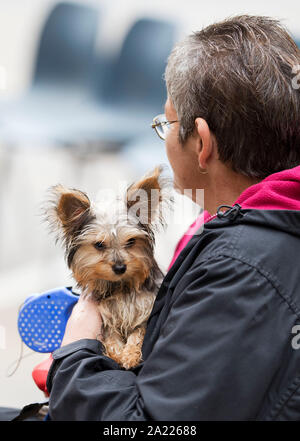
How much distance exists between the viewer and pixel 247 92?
1.27 meters

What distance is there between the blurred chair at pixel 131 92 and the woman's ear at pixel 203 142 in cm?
280

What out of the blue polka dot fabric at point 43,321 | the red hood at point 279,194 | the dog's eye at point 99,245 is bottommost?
the blue polka dot fabric at point 43,321

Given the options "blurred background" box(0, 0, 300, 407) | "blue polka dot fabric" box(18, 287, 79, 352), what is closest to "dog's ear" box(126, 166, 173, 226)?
"blue polka dot fabric" box(18, 287, 79, 352)

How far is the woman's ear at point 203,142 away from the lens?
4.36ft

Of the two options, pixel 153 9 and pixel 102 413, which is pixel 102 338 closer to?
pixel 102 413

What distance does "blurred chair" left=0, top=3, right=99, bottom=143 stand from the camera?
4.31 meters

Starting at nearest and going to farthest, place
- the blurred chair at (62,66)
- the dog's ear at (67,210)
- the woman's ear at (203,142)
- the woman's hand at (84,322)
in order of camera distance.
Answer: the woman's ear at (203,142), the woman's hand at (84,322), the dog's ear at (67,210), the blurred chair at (62,66)

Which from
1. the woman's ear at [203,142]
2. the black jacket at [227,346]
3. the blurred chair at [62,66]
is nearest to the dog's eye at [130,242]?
the woman's ear at [203,142]

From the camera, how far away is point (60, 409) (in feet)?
3.96

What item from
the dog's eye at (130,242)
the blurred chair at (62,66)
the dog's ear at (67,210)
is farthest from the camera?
the blurred chair at (62,66)

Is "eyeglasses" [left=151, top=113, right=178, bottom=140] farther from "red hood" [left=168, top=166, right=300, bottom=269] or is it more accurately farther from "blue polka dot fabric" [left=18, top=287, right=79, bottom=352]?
"blue polka dot fabric" [left=18, top=287, right=79, bottom=352]

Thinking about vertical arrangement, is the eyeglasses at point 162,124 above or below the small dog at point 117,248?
above

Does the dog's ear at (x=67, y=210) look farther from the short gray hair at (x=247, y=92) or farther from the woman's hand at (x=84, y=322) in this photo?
the short gray hair at (x=247, y=92)

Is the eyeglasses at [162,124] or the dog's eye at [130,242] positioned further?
the dog's eye at [130,242]
